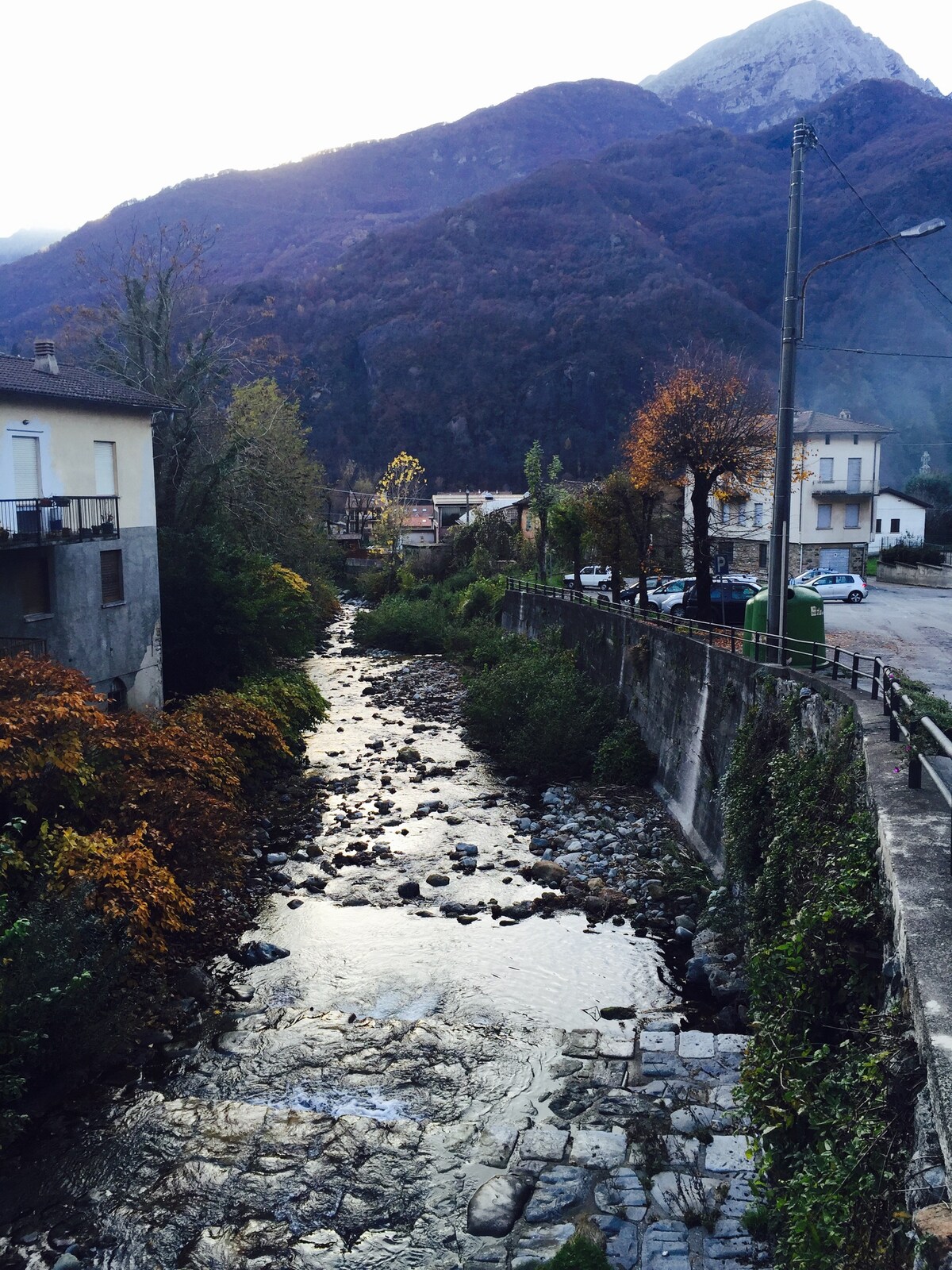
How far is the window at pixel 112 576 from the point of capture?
22344 mm

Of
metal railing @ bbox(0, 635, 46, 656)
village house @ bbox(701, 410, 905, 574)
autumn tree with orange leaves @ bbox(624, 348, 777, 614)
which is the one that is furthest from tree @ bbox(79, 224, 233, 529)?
village house @ bbox(701, 410, 905, 574)

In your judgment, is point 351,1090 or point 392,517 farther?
point 392,517

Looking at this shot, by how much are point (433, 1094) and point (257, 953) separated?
4490 mm

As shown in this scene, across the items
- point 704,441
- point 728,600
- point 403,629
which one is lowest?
point 403,629

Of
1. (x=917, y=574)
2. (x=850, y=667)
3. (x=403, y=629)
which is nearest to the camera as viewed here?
(x=850, y=667)

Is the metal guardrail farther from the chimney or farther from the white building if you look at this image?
the white building

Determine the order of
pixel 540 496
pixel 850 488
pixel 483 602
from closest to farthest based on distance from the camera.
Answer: pixel 483 602, pixel 540 496, pixel 850 488

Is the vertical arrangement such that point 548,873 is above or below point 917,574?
below

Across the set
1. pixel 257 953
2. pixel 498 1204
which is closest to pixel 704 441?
pixel 257 953

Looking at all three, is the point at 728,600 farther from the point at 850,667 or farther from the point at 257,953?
the point at 257,953

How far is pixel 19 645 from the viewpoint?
755 inches

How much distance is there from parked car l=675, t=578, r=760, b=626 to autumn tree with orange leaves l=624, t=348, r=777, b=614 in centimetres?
175

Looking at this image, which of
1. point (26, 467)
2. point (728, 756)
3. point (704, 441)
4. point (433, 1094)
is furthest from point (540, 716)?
point (433, 1094)

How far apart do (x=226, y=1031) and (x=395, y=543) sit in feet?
156
